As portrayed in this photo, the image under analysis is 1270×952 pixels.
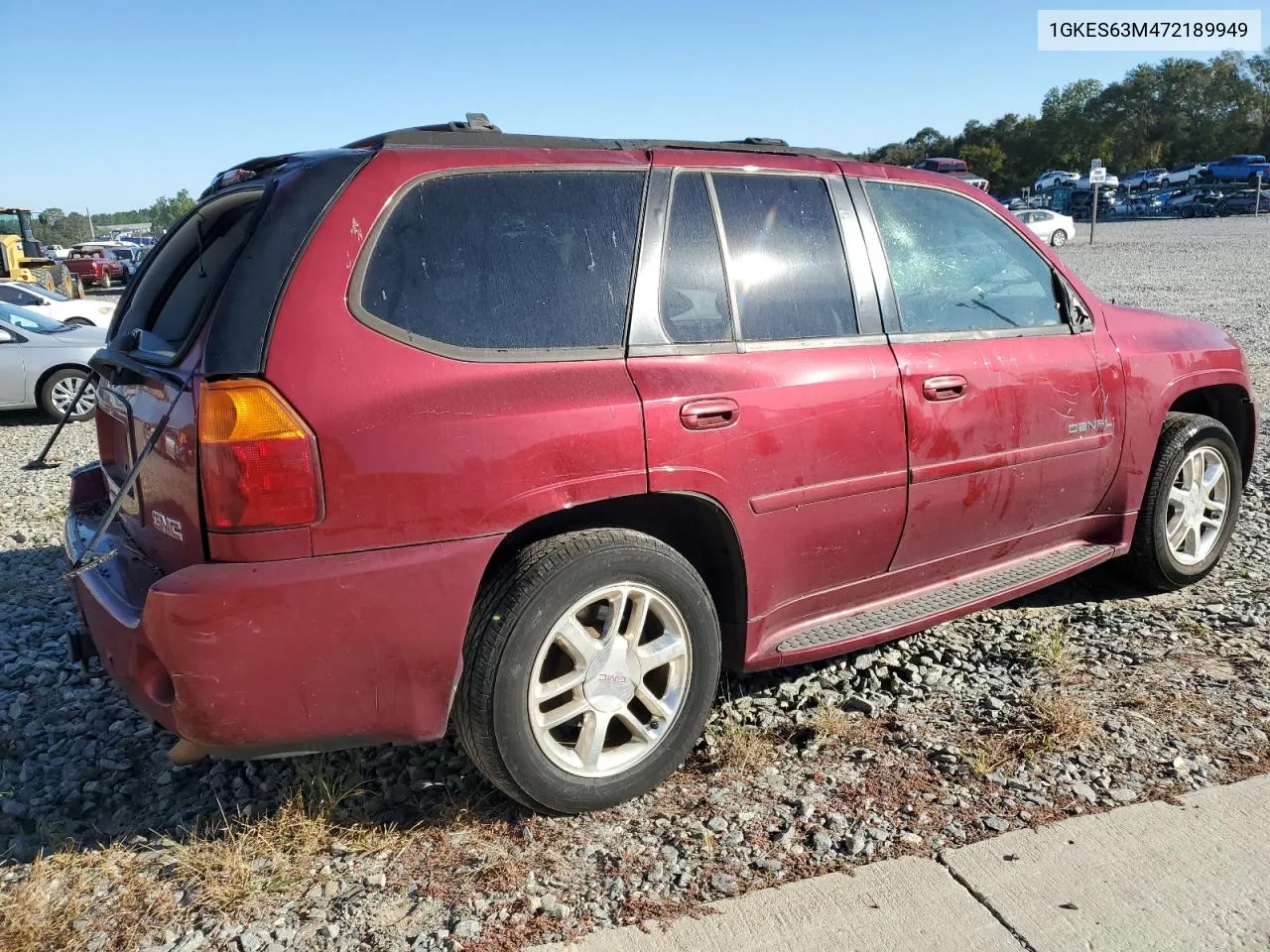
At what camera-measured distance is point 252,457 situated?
237cm

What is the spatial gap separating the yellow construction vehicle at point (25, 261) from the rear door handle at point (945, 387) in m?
23.5

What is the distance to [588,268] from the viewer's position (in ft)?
9.44

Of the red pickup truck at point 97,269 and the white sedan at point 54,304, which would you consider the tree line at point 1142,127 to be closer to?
the red pickup truck at point 97,269

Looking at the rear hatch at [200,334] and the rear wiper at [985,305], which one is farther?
the rear wiper at [985,305]

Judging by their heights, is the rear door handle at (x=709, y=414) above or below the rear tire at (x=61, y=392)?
above

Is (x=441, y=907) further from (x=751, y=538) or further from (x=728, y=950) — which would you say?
(x=751, y=538)

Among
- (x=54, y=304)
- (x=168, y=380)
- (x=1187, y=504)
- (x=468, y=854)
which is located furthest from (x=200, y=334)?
(x=54, y=304)

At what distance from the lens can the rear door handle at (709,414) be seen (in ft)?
9.39

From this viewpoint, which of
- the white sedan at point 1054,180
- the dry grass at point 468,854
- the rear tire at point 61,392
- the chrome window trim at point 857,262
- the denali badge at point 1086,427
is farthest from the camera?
the white sedan at point 1054,180

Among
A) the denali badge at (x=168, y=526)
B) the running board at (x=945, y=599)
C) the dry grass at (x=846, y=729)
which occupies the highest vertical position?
the denali badge at (x=168, y=526)

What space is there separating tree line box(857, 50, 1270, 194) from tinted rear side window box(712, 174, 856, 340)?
238 feet

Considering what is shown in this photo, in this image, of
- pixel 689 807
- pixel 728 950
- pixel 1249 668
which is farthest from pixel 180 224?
pixel 1249 668

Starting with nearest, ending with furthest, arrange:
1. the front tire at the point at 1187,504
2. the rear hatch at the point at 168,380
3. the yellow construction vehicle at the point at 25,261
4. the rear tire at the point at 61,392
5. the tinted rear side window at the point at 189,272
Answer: the rear hatch at the point at 168,380 → the tinted rear side window at the point at 189,272 → the front tire at the point at 1187,504 → the rear tire at the point at 61,392 → the yellow construction vehicle at the point at 25,261

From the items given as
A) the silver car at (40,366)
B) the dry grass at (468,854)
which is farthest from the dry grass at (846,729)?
the silver car at (40,366)
